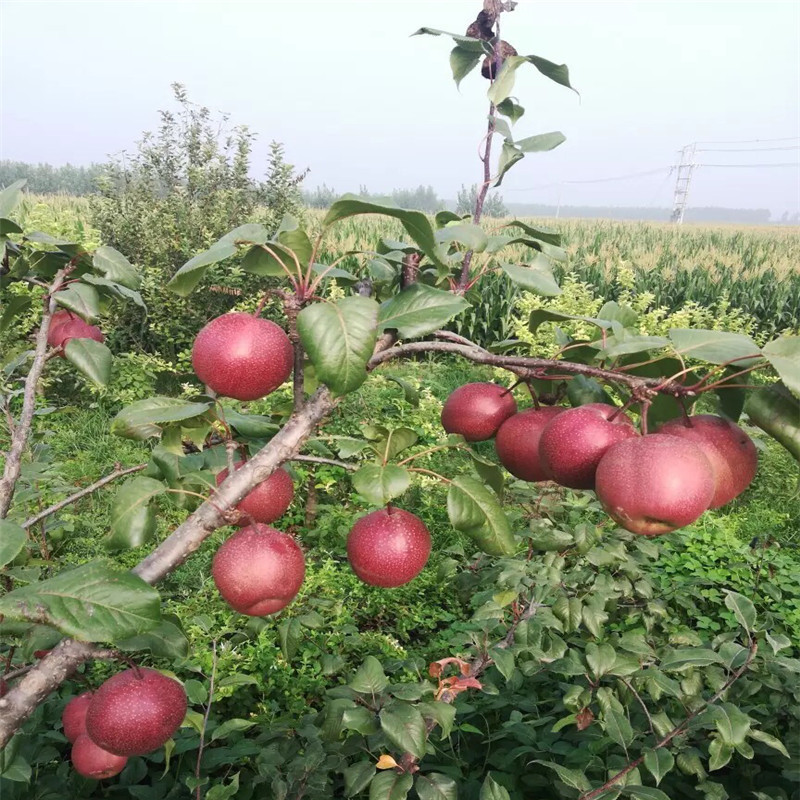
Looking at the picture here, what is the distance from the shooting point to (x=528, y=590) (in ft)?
5.05

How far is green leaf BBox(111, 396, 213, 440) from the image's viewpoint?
28.0 inches

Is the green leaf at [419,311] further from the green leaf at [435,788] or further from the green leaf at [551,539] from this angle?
the green leaf at [551,539]

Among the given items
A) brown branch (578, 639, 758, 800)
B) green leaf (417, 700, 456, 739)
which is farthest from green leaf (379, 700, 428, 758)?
brown branch (578, 639, 758, 800)

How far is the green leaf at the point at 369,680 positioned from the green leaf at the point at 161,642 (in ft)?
1.14

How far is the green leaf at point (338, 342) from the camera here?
606 mm

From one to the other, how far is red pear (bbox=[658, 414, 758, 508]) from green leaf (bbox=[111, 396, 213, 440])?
533 millimetres

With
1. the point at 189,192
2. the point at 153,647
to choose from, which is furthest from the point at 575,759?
the point at 189,192

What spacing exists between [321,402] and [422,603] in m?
2.04

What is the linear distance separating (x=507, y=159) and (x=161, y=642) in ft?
3.10

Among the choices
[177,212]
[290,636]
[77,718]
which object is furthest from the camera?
[177,212]

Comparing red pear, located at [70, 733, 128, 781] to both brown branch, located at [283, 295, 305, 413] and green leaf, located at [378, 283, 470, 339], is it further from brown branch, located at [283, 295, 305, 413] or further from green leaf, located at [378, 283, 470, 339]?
green leaf, located at [378, 283, 470, 339]

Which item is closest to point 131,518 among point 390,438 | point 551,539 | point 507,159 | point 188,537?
A: point 188,537

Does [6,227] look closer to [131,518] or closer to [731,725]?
[131,518]

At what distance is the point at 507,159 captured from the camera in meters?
1.07
